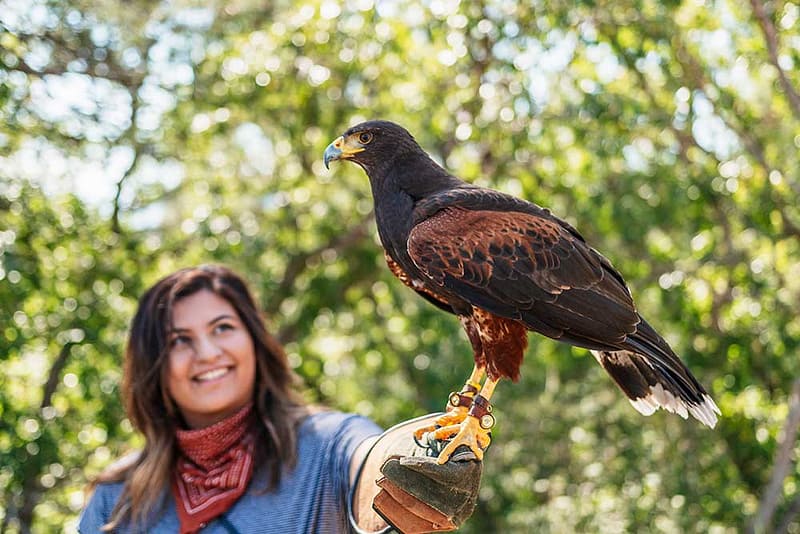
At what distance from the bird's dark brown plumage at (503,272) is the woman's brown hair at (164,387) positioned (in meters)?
1.26

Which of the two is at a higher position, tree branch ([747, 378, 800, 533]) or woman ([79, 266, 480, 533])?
woman ([79, 266, 480, 533])

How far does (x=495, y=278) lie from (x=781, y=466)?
2.83 meters

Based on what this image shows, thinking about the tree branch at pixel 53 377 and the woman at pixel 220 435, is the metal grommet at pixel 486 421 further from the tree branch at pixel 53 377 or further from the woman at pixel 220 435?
the tree branch at pixel 53 377

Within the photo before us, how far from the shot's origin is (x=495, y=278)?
7.49ft

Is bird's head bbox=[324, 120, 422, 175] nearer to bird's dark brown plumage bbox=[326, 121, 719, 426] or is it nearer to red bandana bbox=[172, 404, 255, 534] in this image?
bird's dark brown plumage bbox=[326, 121, 719, 426]

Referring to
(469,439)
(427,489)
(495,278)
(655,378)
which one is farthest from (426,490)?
(655,378)

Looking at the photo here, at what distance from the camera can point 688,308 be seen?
4785mm

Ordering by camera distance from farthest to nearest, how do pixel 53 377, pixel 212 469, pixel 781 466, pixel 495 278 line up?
pixel 53 377 < pixel 781 466 < pixel 212 469 < pixel 495 278

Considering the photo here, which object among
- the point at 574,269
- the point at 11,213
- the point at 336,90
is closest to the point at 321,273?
the point at 336,90

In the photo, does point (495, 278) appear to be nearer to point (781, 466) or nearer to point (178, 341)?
point (178, 341)

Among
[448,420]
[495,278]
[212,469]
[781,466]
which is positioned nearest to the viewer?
[495,278]

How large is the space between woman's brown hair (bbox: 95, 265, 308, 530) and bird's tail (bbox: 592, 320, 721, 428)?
140 cm

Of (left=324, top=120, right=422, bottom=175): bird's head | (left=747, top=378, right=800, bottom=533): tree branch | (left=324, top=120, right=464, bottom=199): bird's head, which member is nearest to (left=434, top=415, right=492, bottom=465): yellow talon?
(left=324, top=120, right=464, bottom=199): bird's head

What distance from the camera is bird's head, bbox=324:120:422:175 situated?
8.11 feet
